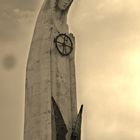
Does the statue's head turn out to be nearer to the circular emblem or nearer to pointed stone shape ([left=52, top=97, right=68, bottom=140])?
the circular emblem

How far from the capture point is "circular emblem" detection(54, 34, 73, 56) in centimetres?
3403

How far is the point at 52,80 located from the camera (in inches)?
1302

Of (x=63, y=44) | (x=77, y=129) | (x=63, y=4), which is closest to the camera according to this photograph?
Result: (x=77, y=129)

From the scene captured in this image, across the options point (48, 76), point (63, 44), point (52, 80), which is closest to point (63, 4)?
point (63, 44)

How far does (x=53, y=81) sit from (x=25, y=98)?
1.81 m

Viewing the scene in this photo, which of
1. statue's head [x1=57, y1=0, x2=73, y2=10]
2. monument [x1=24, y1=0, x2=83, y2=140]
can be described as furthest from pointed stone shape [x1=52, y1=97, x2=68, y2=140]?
statue's head [x1=57, y1=0, x2=73, y2=10]

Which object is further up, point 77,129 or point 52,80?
point 52,80

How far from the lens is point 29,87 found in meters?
33.6

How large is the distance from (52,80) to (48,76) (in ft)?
0.96

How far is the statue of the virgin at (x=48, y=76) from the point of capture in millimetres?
32375

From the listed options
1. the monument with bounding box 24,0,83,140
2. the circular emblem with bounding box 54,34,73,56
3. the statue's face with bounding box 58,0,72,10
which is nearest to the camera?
the monument with bounding box 24,0,83,140

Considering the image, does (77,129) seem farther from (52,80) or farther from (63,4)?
(63,4)

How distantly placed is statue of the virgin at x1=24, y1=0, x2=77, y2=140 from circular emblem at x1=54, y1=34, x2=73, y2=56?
2.1 inches

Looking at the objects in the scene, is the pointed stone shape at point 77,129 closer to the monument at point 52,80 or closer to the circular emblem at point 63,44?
the monument at point 52,80
